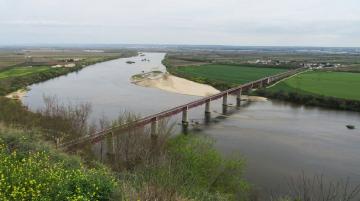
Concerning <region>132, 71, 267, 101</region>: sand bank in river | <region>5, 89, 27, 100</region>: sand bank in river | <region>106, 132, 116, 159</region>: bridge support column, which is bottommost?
<region>132, 71, 267, 101</region>: sand bank in river

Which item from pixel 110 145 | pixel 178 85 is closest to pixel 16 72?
pixel 178 85

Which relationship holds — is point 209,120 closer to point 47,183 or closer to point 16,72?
point 47,183

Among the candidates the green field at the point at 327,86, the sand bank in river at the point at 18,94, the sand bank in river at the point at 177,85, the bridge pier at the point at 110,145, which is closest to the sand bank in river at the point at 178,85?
the sand bank in river at the point at 177,85

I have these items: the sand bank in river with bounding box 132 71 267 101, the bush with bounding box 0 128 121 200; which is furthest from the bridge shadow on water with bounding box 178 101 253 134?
the bush with bounding box 0 128 121 200

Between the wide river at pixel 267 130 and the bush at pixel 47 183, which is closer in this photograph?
the bush at pixel 47 183

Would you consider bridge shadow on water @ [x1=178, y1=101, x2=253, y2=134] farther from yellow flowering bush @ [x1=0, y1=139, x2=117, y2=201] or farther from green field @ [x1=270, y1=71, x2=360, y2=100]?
yellow flowering bush @ [x1=0, y1=139, x2=117, y2=201]

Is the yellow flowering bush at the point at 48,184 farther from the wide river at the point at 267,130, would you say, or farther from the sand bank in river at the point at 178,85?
the sand bank in river at the point at 178,85
